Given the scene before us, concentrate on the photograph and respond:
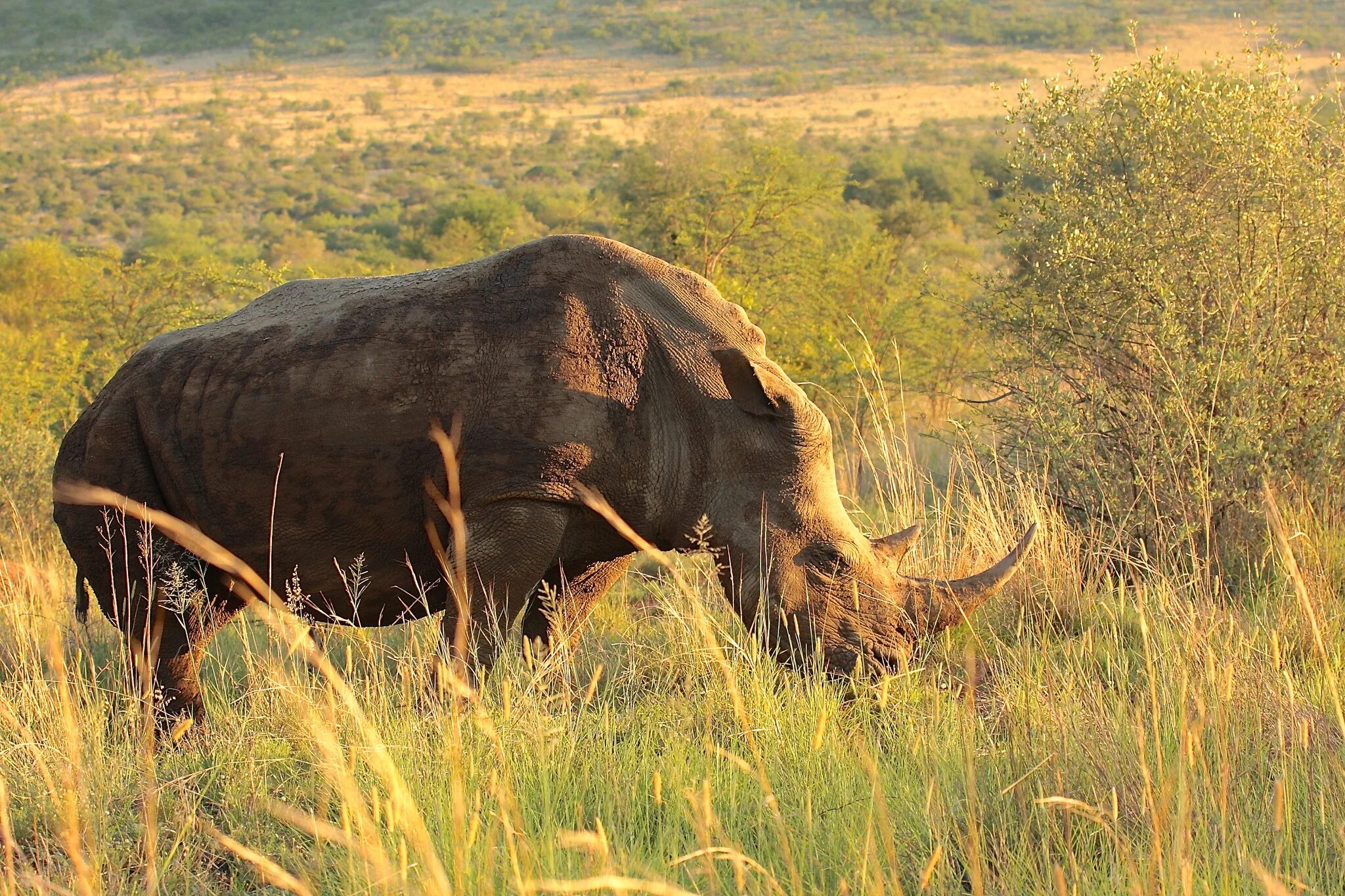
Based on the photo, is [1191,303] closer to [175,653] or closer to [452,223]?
[175,653]

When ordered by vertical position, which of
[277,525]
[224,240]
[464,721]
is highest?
[277,525]

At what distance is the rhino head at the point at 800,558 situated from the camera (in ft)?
16.6

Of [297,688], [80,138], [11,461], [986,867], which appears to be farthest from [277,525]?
[80,138]

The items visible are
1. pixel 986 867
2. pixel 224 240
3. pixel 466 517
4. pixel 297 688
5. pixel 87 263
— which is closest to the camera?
pixel 986 867

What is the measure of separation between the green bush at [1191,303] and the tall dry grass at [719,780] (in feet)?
5.41

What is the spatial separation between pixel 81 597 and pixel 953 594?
3.51 metres

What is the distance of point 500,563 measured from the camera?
491 centimetres

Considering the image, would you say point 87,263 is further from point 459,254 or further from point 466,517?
point 466,517

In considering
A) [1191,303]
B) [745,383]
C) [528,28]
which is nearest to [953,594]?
[745,383]

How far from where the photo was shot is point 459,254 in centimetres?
2616

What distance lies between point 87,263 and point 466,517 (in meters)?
18.7

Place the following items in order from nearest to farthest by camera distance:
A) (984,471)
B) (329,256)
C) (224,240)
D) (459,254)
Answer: (984,471), (459,254), (329,256), (224,240)

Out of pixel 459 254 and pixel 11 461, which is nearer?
pixel 11 461

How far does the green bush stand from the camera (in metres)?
7.03
